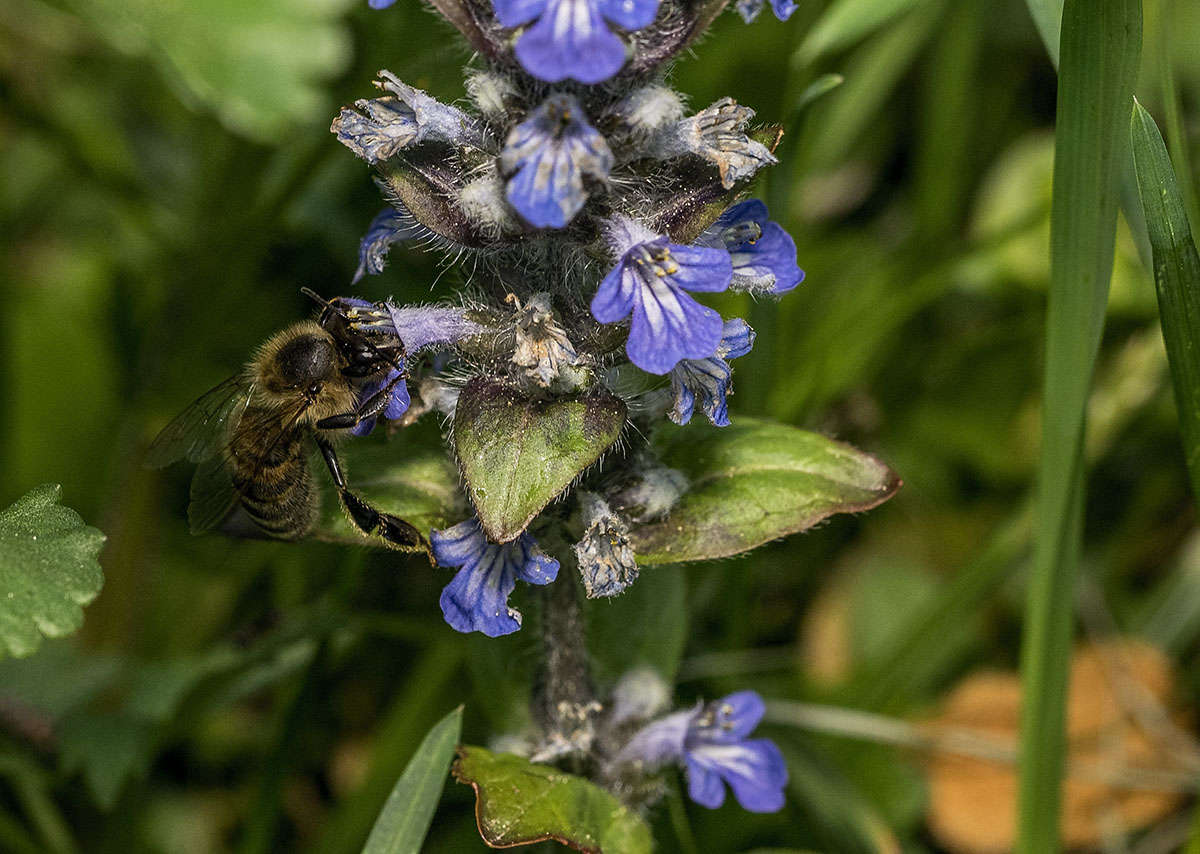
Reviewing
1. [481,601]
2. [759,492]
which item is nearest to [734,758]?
[759,492]

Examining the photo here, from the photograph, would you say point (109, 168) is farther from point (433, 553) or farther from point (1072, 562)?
point (1072, 562)

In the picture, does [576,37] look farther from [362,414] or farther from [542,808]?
[542,808]

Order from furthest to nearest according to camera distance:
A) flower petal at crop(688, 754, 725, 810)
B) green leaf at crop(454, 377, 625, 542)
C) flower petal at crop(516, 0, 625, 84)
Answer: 1. flower petal at crop(688, 754, 725, 810)
2. green leaf at crop(454, 377, 625, 542)
3. flower petal at crop(516, 0, 625, 84)

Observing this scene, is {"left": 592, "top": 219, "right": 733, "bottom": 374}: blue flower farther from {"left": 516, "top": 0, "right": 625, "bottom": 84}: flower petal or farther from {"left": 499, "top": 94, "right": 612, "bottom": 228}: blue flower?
{"left": 516, "top": 0, "right": 625, "bottom": 84}: flower petal

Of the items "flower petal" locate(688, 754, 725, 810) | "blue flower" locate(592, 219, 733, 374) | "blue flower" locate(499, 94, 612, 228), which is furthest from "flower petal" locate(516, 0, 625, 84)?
"flower petal" locate(688, 754, 725, 810)

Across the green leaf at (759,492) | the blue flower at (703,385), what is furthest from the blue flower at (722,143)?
the green leaf at (759,492)
